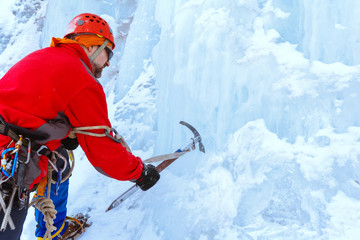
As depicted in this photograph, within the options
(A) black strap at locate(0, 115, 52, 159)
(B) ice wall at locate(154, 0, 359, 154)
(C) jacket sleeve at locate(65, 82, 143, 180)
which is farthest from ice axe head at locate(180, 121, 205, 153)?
(A) black strap at locate(0, 115, 52, 159)

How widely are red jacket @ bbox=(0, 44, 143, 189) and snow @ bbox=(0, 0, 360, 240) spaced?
1.23m

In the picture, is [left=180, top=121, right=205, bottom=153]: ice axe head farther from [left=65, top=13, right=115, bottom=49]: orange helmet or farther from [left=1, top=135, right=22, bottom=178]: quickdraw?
[left=1, top=135, right=22, bottom=178]: quickdraw

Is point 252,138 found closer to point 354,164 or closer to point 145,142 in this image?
point 354,164

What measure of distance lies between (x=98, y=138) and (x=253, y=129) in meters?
1.50

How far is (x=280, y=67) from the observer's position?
2.58m

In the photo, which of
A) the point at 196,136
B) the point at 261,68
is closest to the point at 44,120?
the point at 196,136

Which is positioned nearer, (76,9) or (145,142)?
(145,142)

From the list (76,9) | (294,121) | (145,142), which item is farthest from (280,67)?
(76,9)

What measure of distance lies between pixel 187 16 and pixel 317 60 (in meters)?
1.55

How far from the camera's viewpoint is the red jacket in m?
1.43

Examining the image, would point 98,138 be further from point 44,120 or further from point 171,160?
point 171,160

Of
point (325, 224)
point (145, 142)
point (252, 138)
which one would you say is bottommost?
point (145, 142)

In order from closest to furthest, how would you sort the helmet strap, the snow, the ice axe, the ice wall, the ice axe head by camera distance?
the helmet strap → the snow → the ice wall → the ice axe → the ice axe head

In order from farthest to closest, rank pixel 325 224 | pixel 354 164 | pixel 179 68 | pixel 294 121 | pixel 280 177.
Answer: pixel 179 68 < pixel 294 121 < pixel 280 177 < pixel 354 164 < pixel 325 224
